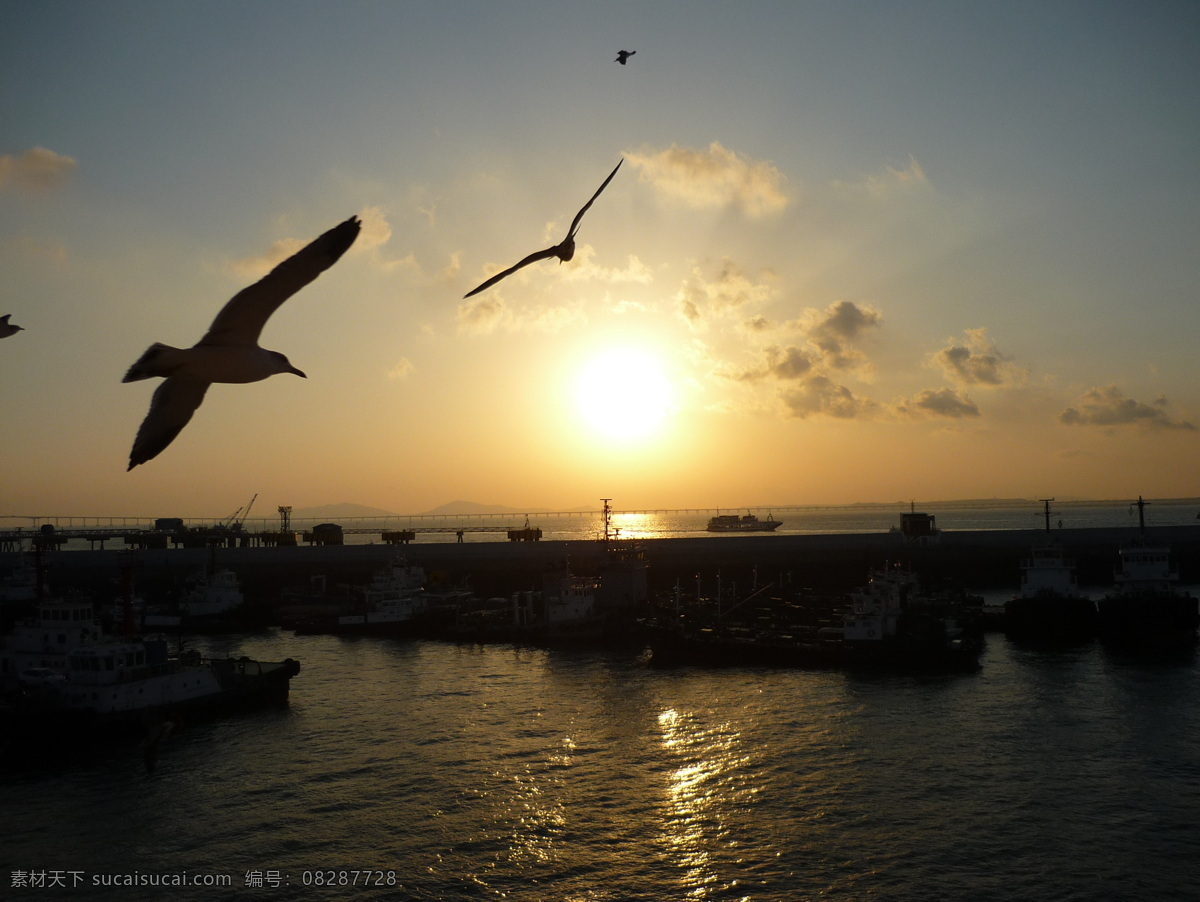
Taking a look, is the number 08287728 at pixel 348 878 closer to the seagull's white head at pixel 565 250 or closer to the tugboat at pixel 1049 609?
the seagull's white head at pixel 565 250

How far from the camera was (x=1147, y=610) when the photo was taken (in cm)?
5697

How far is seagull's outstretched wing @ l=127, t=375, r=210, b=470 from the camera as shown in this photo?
8.41 meters

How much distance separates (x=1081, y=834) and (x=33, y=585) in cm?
8796

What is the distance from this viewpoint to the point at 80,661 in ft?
124

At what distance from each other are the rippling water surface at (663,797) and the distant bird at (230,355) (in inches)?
721

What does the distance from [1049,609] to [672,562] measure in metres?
51.5

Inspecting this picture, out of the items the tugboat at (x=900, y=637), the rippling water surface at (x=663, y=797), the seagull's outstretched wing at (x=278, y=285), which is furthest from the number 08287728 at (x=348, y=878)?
the tugboat at (x=900, y=637)

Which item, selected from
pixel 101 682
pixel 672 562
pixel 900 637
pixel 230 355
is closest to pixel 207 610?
pixel 101 682

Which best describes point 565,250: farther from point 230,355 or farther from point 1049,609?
point 1049,609

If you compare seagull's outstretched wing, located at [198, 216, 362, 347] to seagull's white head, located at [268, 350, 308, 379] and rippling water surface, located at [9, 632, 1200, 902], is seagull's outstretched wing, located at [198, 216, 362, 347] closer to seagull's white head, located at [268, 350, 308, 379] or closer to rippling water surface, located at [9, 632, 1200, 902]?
seagull's white head, located at [268, 350, 308, 379]

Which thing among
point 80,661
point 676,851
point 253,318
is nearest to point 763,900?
point 676,851

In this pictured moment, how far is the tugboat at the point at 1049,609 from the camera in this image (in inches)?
2312

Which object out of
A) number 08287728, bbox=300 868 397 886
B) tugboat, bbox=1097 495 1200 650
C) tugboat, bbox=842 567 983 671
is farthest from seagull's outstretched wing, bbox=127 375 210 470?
tugboat, bbox=1097 495 1200 650

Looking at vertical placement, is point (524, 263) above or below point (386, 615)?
above
